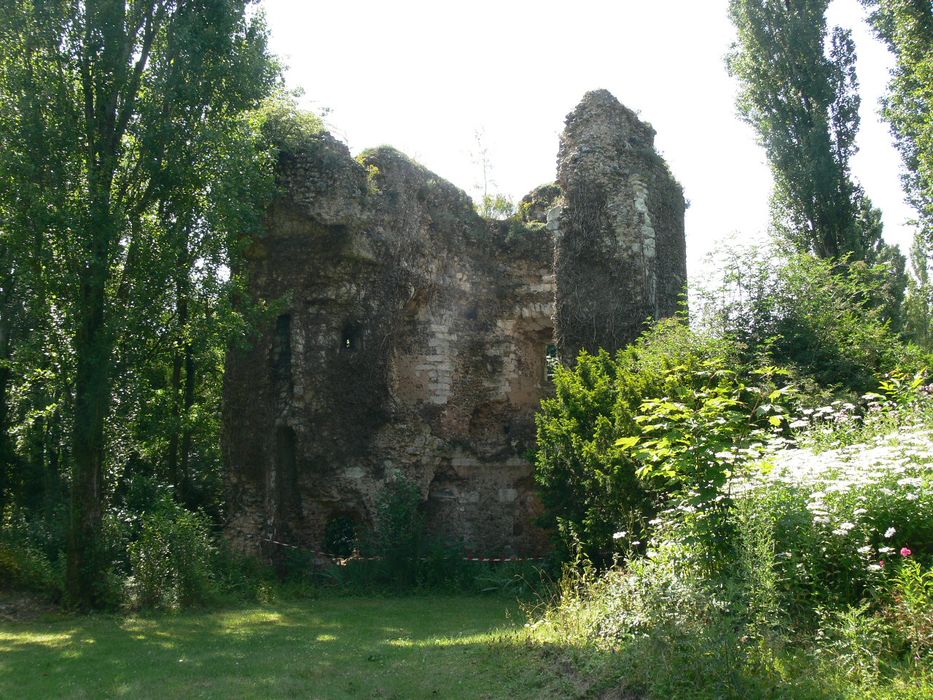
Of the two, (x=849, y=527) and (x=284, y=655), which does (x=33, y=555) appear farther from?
(x=849, y=527)

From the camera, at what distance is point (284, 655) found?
904 cm

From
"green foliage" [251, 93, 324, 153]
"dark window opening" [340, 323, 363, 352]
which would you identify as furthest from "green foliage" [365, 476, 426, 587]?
"green foliage" [251, 93, 324, 153]

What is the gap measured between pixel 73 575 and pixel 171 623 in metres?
2.44

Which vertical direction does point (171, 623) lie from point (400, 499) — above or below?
below

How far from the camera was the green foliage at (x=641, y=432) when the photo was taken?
6.54 m

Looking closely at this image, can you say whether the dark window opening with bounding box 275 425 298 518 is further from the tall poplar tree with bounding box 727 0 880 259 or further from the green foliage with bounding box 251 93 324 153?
the tall poplar tree with bounding box 727 0 880 259

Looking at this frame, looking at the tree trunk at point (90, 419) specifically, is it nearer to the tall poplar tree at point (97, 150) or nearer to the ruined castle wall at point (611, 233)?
the tall poplar tree at point (97, 150)

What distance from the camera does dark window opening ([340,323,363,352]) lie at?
16828 millimetres

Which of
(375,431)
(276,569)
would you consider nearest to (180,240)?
(375,431)

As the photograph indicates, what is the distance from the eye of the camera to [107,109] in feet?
43.7

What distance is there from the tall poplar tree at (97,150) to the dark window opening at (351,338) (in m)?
4.25

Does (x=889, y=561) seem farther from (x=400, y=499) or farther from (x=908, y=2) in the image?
(x=908, y=2)

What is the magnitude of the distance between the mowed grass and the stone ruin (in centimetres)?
383

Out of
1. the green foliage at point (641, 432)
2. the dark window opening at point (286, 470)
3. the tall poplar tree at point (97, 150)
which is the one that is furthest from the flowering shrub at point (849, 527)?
the dark window opening at point (286, 470)
